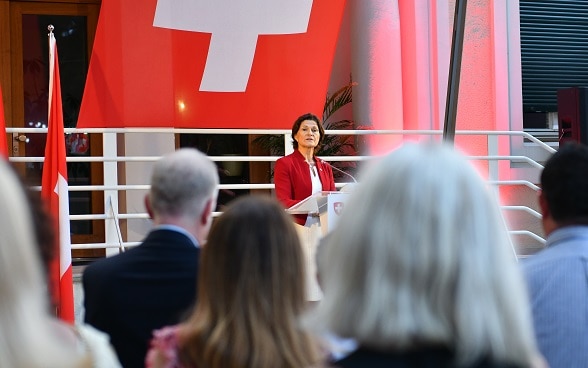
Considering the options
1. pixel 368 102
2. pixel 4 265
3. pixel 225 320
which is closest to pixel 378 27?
pixel 368 102

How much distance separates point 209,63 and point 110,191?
59.6 inches

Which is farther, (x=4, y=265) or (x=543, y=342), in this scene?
(x=543, y=342)

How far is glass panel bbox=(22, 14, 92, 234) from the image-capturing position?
9062 millimetres

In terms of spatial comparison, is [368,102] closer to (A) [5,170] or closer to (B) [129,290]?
(B) [129,290]

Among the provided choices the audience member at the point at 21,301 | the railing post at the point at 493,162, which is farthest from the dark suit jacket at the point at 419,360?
the railing post at the point at 493,162

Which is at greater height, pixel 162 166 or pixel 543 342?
pixel 162 166

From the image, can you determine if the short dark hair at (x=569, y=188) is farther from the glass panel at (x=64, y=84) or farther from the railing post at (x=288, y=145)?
the glass panel at (x=64, y=84)

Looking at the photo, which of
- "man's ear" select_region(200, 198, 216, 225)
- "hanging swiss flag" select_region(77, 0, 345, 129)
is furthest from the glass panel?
"man's ear" select_region(200, 198, 216, 225)

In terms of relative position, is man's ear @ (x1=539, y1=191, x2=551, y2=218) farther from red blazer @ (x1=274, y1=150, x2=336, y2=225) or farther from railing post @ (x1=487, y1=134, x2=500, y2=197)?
railing post @ (x1=487, y1=134, x2=500, y2=197)

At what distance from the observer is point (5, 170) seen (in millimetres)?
1470

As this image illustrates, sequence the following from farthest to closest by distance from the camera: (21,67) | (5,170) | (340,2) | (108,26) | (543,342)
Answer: (21,67)
(340,2)
(108,26)
(543,342)
(5,170)

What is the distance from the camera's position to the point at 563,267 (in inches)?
94.7

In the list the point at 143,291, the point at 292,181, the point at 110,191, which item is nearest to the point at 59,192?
the point at 110,191

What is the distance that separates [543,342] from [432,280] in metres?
0.95
